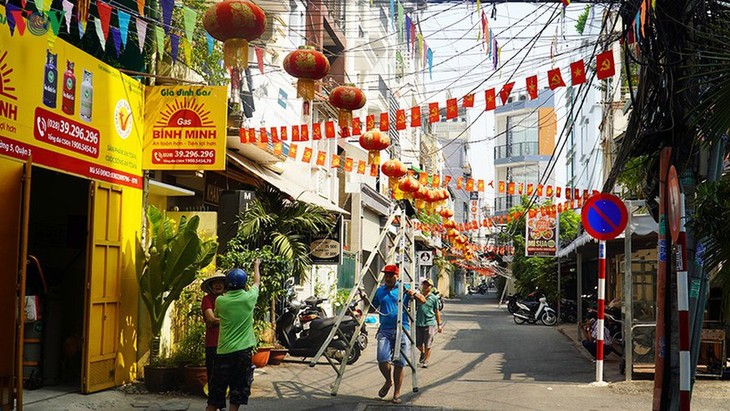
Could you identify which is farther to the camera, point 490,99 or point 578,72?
point 490,99

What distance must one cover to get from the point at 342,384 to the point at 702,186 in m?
7.92

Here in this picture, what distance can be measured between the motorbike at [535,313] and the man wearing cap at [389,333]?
64.2 feet

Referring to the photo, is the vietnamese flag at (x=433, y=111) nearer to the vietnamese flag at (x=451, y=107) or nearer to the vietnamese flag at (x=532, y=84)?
the vietnamese flag at (x=451, y=107)

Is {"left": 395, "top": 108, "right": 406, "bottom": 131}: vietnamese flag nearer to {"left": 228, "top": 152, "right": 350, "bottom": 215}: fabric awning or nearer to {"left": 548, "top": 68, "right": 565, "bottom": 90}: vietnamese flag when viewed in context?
{"left": 548, "top": 68, "right": 565, "bottom": 90}: vietnamese flag

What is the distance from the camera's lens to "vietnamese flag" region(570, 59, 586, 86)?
11311 mm

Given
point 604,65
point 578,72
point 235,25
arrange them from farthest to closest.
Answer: point 578,72 < point 604,65 < point 235,25

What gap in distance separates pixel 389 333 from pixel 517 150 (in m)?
61.7

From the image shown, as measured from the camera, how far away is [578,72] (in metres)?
11.4

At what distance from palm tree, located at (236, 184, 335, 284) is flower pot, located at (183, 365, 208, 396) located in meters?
4.06

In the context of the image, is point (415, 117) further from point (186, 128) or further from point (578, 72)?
point (186, 128)

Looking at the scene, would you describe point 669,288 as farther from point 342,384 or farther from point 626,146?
point 342,384

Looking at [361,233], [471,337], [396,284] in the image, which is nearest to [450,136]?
[361,233]

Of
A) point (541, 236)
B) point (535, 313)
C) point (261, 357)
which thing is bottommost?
point (535, 313)

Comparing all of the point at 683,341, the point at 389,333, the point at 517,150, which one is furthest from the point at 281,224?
the point at 517,150
